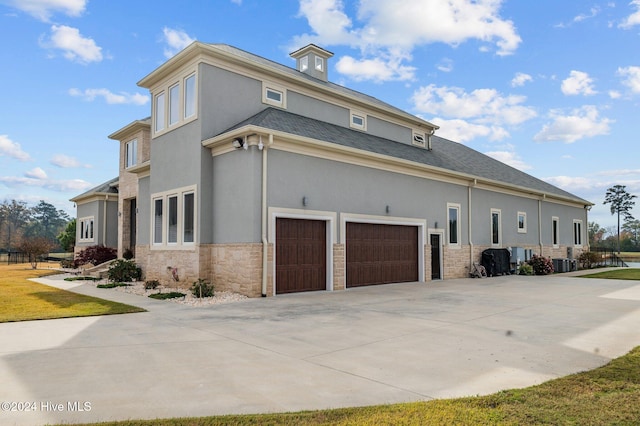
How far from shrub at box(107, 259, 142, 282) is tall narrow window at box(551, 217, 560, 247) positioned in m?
24.0

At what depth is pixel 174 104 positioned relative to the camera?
15070mm

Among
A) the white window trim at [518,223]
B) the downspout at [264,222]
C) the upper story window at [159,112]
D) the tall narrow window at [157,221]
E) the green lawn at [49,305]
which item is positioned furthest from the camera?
the white window trim at [518,223]

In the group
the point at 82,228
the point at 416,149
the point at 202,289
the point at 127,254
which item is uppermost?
the point at 416,149

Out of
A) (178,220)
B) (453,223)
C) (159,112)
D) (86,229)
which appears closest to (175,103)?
(159,112)

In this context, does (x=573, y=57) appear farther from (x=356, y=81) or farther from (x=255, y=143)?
(x=255, y=143)

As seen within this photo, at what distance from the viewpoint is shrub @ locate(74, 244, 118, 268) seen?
22000mm

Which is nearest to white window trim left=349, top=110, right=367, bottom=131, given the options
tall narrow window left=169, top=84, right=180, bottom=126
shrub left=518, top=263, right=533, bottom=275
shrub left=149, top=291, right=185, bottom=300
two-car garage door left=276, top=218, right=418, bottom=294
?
two-car garage door left=276, top=218, right=418, bottom=294

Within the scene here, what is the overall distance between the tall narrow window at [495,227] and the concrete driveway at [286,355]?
1096cm

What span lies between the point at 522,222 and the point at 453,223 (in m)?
7.17

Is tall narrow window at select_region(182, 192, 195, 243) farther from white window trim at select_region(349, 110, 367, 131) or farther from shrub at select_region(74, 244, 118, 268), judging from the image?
shrub at select_region(74, 244, 118, 268)

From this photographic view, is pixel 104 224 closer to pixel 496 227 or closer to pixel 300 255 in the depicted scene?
pixel 300 255

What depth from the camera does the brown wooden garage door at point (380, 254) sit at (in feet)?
49.4

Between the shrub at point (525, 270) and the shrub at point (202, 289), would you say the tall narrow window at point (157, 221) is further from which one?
the shrub at point (525, 270)

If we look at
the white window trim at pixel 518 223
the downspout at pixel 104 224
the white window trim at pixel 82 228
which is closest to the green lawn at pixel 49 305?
the downspout at pixel 104 224
